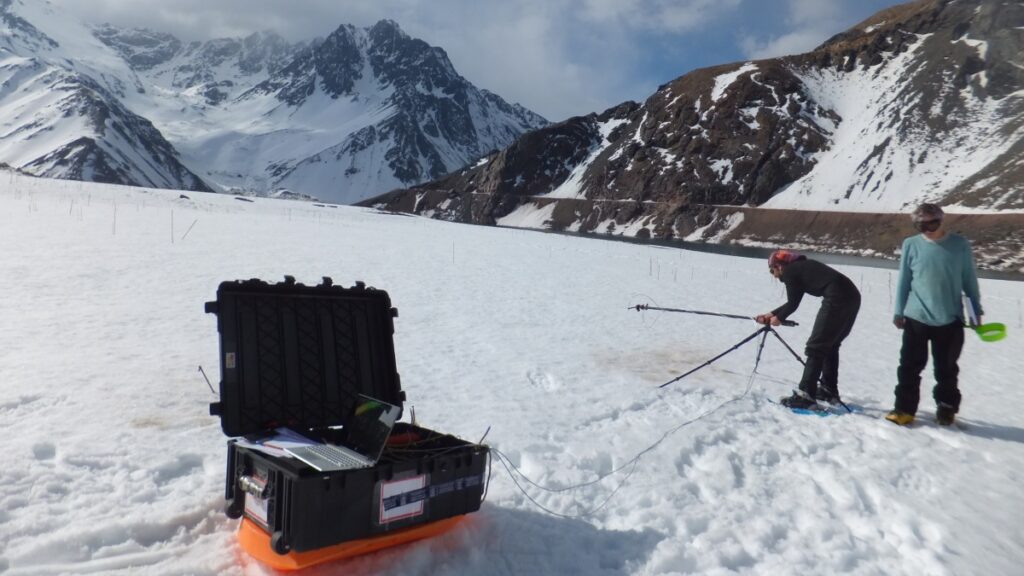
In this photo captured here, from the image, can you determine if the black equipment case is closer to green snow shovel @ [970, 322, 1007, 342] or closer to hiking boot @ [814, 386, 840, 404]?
hiking boot @ [814, 386, 840, 404]

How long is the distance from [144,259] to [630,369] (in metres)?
11.1

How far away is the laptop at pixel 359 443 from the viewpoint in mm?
3562

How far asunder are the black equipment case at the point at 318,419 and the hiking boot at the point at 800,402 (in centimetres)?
449

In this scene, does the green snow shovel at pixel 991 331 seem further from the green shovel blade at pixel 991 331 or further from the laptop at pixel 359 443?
the laptop at pixel 359 443

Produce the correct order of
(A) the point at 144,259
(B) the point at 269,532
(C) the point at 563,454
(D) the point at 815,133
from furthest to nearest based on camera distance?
(D) the point at 815,133, (A) the point at 144,259, (C) the point at 563,454, (B) the point at 269,532

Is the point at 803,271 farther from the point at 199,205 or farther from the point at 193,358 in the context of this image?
the point at 199,205

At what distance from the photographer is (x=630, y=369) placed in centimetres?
884

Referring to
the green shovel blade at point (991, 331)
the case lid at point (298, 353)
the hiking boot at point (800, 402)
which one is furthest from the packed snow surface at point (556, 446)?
the green shovel blade at point (991, 331)

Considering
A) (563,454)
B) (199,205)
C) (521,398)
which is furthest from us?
(199,205)

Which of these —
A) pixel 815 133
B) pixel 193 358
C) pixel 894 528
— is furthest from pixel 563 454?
pixel 815 133

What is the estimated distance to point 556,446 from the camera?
18.6ft

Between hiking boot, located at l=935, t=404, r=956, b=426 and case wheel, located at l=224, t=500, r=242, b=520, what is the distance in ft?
21.9

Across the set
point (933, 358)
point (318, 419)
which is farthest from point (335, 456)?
point (933, 358)

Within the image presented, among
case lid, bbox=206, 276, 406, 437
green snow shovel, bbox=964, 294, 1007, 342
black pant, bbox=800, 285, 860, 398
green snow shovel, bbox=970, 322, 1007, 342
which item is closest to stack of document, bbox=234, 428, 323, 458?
case lid, bbox=206, 276, 406, 437
